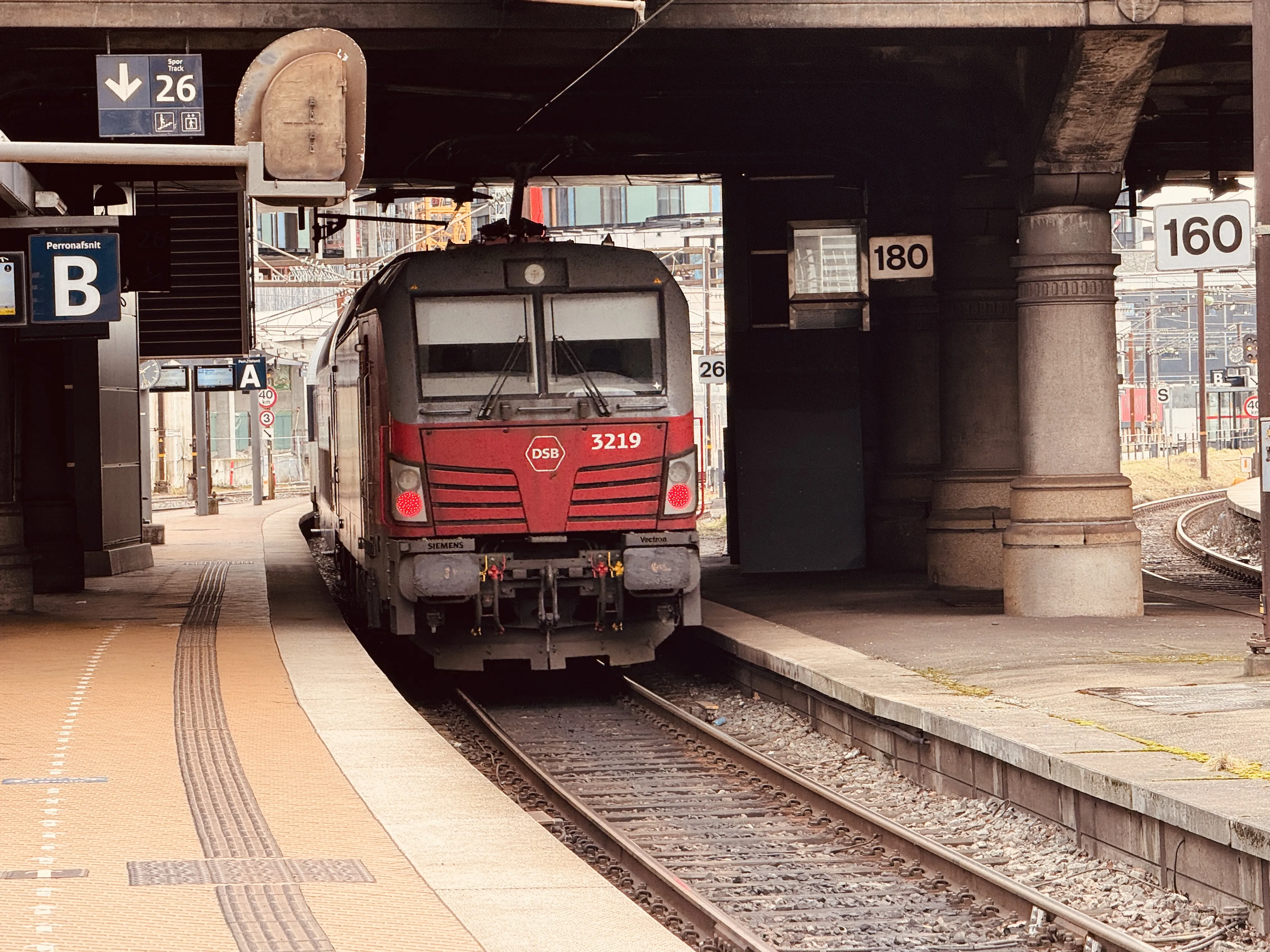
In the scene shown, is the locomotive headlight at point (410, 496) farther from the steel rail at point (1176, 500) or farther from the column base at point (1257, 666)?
the steel rail at point (1176, 500)

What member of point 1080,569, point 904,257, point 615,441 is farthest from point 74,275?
point 1080,569

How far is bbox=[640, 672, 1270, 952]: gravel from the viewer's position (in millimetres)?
7410

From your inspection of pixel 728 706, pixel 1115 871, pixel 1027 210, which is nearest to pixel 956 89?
pixel 1027 210

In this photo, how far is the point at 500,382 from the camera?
44.2 feet

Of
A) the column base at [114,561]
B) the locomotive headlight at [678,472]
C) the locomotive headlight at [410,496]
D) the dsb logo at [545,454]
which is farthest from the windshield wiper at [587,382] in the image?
the column base at [114,561]

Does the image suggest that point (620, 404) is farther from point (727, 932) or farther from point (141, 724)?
point (727, 932)

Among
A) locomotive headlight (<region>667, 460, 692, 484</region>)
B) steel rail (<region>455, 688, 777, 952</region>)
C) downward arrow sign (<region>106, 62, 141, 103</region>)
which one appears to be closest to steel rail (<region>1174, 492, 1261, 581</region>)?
locomotive headlight (<region>667, 460, 692, 484</region>)

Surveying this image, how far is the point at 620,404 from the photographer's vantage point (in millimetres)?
13484

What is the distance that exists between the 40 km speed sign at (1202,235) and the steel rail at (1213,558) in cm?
1094

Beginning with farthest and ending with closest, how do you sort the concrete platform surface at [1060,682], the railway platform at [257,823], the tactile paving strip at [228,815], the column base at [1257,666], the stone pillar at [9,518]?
the stone pillar at [9,518], the column base at [1257,666], the concrete platform surface at [1060,682], the railway platform at [257,823], the tactile paving strip at [228,815]

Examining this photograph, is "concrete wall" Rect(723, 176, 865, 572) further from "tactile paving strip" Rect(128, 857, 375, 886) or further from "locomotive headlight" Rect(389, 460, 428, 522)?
"tactile paving strip" Rect(128, 857, 375, 886)

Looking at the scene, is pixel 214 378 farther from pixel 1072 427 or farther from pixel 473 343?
pixel 1072 427

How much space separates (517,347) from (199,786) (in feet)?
19.8

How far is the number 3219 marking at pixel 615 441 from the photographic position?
1335 cm
